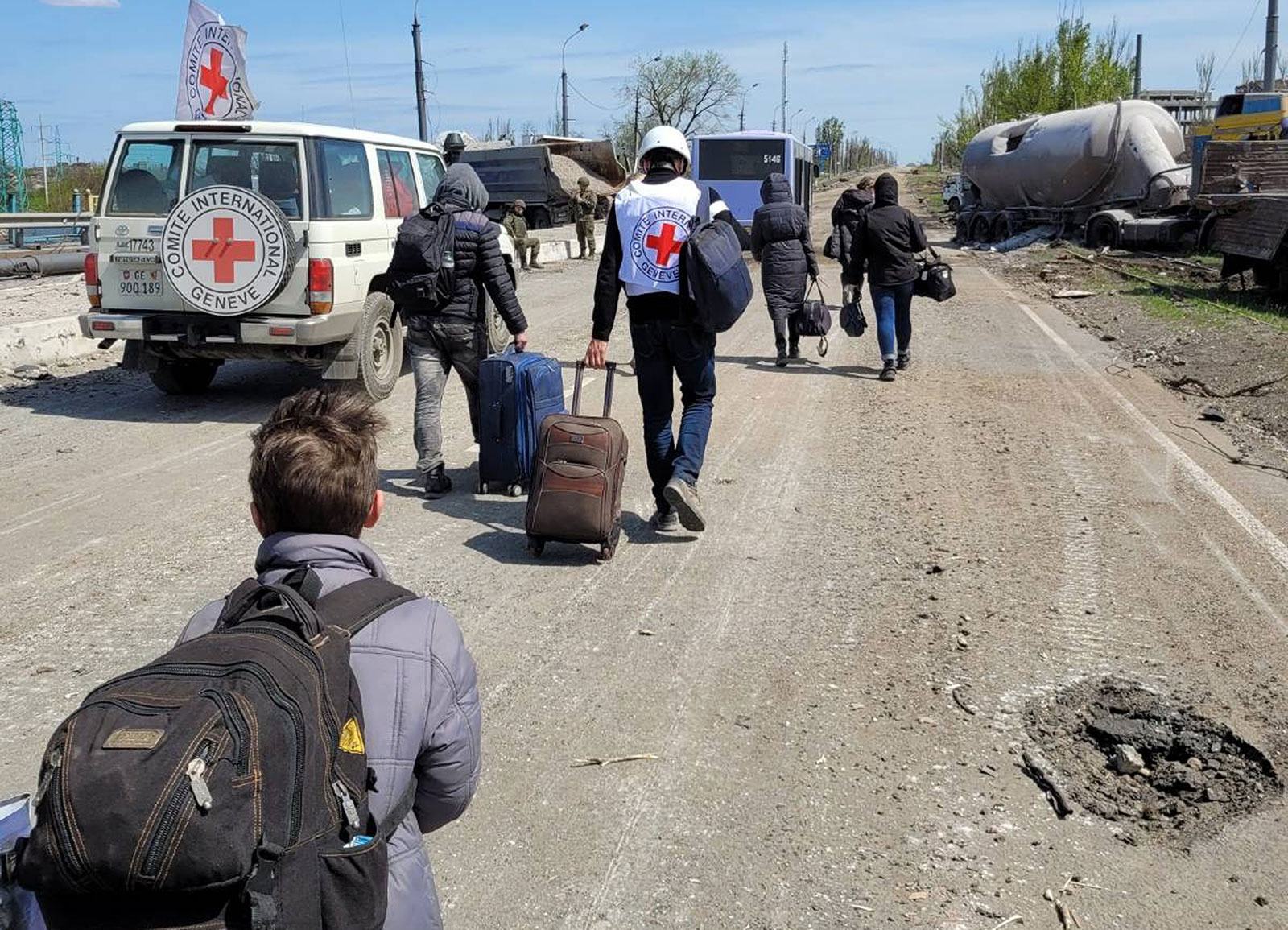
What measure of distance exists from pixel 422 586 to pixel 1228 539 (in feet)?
13.7

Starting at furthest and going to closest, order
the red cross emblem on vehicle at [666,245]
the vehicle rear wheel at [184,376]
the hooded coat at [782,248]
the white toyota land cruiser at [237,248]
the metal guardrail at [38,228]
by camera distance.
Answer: the metal guardrail at [38,228], the hooded coat at [782,248], the vehicle rear wheel at [184,376], the white toyota land cruiser at [237,248], the red cross emblem on vehicle at [666,245]

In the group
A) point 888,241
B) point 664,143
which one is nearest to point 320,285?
point 664,143

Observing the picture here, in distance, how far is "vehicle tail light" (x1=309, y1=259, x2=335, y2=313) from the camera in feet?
28.9

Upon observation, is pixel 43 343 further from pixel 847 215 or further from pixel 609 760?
pixel 609 760

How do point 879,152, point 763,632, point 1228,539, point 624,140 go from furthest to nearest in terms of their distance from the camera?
1. point 879,152
2. point 624,140
3. point 1228,539
4. point 763,632

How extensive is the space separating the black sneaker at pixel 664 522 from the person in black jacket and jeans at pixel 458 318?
1289 millimetres

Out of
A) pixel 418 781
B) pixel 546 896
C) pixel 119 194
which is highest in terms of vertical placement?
pixel 119 194

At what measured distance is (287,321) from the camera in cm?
882

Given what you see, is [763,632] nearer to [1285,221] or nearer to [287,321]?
[287,321]

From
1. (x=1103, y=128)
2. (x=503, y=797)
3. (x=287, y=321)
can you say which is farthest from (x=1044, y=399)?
(x=1103, y=128)

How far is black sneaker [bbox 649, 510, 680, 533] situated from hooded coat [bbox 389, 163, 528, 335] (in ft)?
4.59

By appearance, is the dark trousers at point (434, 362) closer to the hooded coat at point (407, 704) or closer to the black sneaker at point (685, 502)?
the black sneaker at point (685, 502)

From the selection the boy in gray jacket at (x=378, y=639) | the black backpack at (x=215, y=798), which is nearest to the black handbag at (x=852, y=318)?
the boy in gray jacket at (x=378, y=639)

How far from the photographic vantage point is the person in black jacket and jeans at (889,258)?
1094 centimetres
